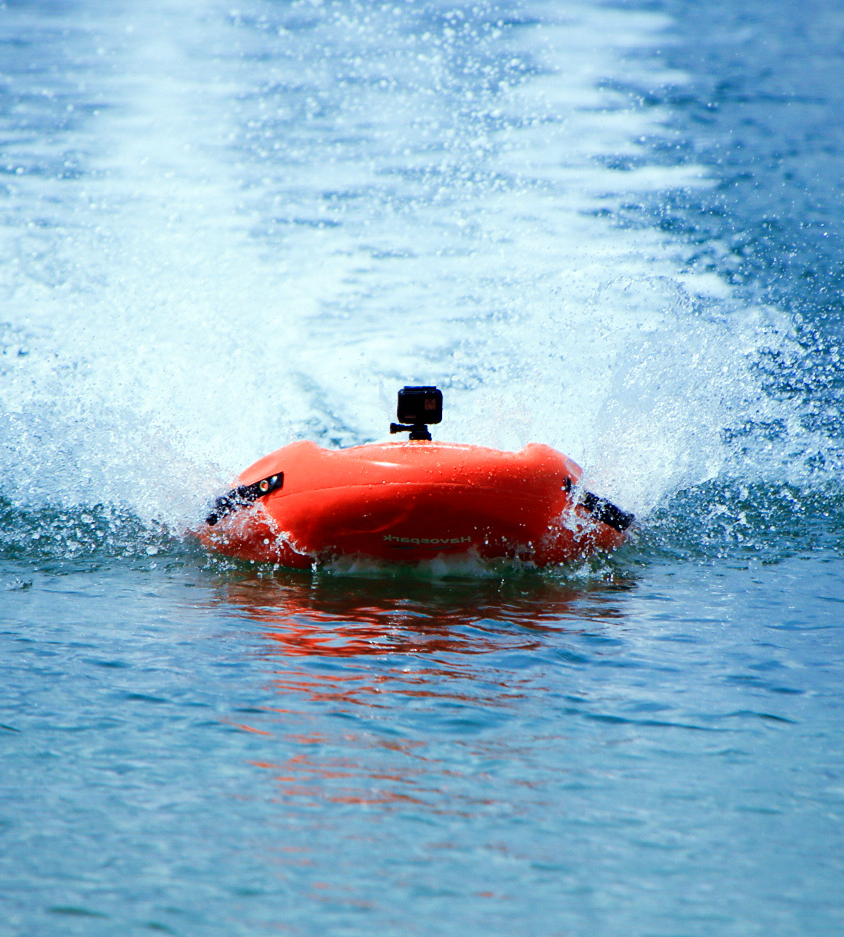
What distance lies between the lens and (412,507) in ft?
15.5

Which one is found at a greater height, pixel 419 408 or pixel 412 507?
pixel 419 408

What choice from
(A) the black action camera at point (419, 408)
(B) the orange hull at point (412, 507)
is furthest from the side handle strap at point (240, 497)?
(A) the black action camera at point (419, 408)

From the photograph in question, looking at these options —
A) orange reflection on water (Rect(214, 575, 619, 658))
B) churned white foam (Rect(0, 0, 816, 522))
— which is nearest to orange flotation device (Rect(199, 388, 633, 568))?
orange reflection on water (Rect(214, 575, 619, 658))

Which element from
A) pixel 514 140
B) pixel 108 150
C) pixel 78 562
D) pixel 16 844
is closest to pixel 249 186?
pixel 108 150

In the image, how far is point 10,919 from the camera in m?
2.26

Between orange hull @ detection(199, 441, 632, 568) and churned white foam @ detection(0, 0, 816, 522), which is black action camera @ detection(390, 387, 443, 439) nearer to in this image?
orange hull @ detection(199, 441, 632, 568)

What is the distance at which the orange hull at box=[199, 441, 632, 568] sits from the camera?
475 cm

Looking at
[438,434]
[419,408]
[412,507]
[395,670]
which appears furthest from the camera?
[438,434]

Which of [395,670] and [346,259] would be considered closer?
[395,670]

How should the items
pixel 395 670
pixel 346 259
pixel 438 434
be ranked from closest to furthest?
1. pixel 395 670
2. pixel 438 434
3. pixel 346 259

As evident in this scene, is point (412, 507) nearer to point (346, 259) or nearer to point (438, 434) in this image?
point (438, 434)

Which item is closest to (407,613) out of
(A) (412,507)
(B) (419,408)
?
(A) (412,507)

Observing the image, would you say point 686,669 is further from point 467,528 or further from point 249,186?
point 249,186

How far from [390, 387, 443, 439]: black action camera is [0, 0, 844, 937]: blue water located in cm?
70
